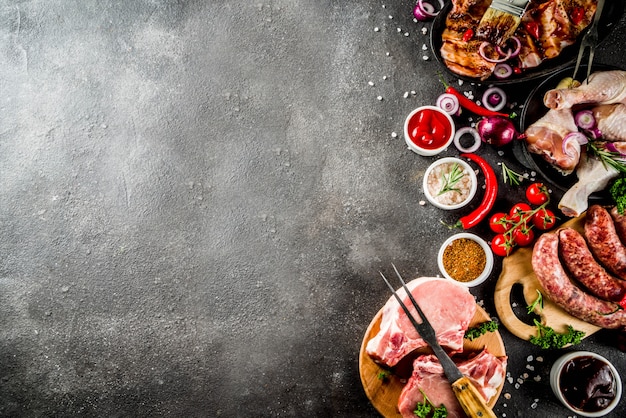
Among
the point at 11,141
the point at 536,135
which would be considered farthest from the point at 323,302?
the point at 11,141

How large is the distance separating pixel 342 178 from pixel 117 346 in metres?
2.32

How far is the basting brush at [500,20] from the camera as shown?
324cm

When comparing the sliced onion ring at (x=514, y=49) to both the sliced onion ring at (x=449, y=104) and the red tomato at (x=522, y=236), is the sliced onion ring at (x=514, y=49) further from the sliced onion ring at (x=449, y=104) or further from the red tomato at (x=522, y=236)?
the red tomato at (x=522, y=236)

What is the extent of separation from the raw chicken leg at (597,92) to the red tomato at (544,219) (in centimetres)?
82

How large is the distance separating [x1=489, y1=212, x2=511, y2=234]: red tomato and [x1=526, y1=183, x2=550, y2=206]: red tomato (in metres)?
0.25

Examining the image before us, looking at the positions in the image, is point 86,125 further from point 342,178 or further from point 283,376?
point 283,376

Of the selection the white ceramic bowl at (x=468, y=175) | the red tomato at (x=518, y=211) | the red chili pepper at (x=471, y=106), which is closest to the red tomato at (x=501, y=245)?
the red tomato at (x=518, y=211)

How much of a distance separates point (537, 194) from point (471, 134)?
719 mm

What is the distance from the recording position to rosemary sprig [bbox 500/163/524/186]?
377 cm

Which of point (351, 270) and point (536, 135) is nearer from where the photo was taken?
point (536, 135)

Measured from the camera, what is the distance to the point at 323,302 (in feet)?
12.4

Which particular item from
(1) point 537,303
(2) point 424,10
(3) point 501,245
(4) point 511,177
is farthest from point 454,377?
(2) point 424,10

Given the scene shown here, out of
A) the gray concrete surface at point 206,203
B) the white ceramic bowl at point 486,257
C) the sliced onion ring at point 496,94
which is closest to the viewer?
the white ceramic bowl at point 486,257

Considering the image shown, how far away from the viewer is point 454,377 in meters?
3.14
